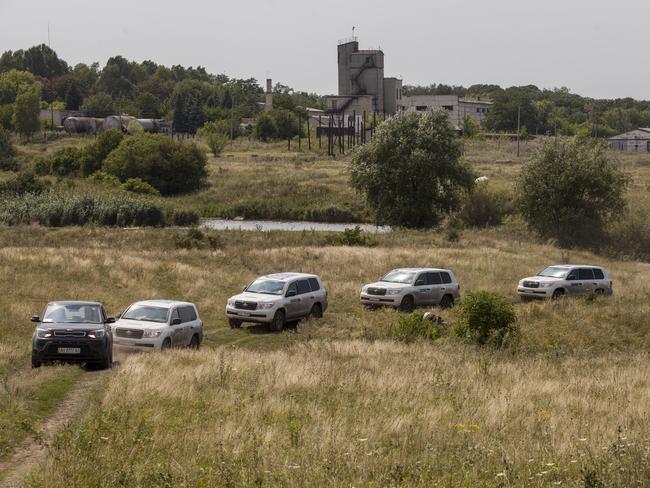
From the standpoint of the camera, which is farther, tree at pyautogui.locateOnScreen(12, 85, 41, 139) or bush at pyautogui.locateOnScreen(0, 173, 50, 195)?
tree at pyautogui.locateOnScreen(12, 85, 41, 139)

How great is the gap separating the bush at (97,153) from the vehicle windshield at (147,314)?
266ft

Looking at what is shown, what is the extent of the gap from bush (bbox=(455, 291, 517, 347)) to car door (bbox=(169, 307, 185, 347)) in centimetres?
905

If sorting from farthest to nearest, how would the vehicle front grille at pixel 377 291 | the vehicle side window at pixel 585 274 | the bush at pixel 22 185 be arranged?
the bush at pixel 22 185, the vehicle side window at pixel 585 274, the vehicle front grille at pixel 377 291

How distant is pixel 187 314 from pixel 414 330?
24.3 ft

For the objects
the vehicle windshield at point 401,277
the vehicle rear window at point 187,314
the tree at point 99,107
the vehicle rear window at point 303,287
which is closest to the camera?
the vehicle rear window at point 187,314

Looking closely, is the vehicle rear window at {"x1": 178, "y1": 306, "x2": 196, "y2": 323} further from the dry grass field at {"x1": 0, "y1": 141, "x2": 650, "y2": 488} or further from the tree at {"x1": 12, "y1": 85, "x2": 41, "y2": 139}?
the tree at {"x1": 12, "y1": 85, "x2": 41, "y2": 139}

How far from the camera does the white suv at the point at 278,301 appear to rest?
1141 inches

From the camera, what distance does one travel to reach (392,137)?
70438 mm

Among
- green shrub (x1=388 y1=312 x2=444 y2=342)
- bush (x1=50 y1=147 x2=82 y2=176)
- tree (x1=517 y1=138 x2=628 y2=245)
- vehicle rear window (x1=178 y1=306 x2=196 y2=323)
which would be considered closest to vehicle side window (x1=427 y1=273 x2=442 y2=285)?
green shrub (x1=388 y1=312 x2=444 y2=342)

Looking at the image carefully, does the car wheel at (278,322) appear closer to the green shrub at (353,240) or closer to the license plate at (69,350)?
the license plate at (69,350)

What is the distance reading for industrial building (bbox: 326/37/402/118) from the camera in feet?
423

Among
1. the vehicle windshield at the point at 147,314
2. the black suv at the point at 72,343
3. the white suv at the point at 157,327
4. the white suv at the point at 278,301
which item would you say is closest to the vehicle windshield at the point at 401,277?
the white suv at the point at 278,301

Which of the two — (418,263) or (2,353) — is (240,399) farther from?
(418,263)

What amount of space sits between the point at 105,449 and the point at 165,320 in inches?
520
